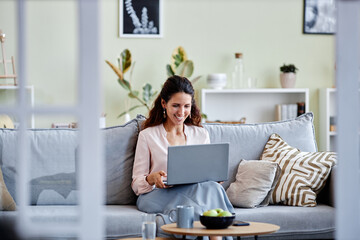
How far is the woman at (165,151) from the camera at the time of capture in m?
3.49

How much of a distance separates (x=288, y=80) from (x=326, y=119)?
594 mm

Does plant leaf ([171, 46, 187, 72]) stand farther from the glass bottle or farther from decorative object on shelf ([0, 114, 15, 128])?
decorative object on shelf ([0, 114, 15, 128])

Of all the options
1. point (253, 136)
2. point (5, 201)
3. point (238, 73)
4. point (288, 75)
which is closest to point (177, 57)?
point (238, 73)

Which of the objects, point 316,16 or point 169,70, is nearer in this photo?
point 169,70

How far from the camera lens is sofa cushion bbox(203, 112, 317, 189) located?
4.10 meters

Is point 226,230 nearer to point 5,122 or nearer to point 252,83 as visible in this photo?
point 5,122

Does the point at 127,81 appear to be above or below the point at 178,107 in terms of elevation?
above

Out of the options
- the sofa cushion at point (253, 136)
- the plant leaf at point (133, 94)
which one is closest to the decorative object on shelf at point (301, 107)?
the plant leaf at point (133, 94)

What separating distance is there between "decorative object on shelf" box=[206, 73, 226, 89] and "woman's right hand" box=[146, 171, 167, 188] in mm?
2732

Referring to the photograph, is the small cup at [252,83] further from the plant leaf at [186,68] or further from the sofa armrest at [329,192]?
the sofa armrest at [329,192]

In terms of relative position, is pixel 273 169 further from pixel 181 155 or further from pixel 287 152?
pixel 181 155

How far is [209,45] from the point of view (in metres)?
6.43

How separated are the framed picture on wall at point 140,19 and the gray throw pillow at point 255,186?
279 centimetres

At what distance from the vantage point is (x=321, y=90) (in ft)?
21.4
